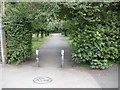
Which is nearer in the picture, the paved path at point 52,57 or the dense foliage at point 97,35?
the dense foliage at point 97,35

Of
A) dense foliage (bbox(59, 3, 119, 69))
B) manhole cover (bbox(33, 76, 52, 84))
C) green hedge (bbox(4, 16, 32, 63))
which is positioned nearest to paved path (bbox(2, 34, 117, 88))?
manhole cover (bbox(33, 76, 52, 84))

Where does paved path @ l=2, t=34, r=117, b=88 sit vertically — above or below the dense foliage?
below

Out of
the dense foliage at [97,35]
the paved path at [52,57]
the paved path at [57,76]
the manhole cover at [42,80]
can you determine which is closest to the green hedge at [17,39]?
the paved path at [57,76]

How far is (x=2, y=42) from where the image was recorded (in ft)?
25.0

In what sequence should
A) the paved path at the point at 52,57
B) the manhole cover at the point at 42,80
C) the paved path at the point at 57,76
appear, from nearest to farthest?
the paved path at the point at 57,76 → the manhole cover at the point at 42,80 → the paved path at the point at 52,57

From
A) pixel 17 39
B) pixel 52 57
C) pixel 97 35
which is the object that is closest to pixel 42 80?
pixel 17 39

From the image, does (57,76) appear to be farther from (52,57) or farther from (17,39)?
(52,57)

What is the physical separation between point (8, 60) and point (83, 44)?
4371 mm

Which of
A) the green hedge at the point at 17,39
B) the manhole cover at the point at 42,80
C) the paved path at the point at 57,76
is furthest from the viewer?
the green hedge at the point at 17,39

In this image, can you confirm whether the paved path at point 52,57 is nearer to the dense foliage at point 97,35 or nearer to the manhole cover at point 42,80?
the dense foliage at point 97,35

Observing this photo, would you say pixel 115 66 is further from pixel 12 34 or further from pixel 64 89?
pixel 12 34

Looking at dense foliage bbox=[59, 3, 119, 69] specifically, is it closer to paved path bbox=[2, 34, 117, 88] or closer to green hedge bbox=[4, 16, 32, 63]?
paved path bbox=[2, 34, 117, 88]

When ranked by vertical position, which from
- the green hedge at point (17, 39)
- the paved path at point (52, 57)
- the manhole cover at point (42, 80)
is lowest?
the manhole cover at point (42, 80)

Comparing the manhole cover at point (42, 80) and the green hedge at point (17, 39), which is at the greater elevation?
the green hedge at point (17, 39)
